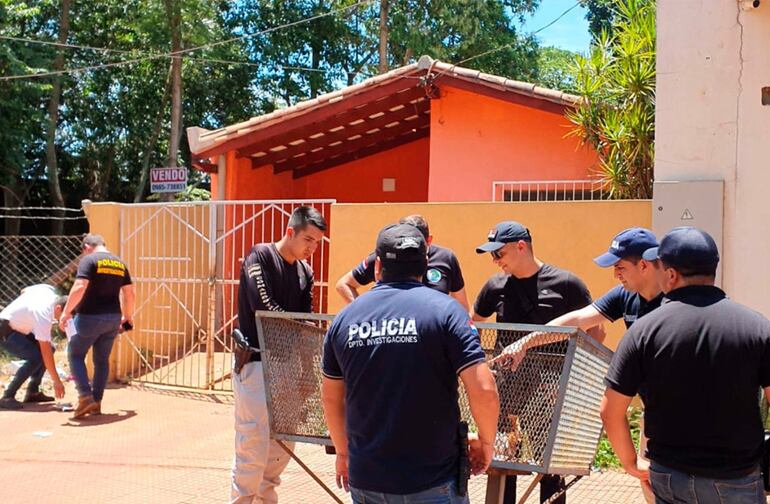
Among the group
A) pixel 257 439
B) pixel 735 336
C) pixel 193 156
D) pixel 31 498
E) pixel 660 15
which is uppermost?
pixel 660 15

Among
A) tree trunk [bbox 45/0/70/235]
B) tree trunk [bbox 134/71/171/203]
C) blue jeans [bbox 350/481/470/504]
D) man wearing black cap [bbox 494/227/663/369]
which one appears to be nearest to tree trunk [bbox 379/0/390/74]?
tree trunk [bbox 134/71/171/203]

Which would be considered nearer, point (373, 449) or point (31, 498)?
point (373, 449)

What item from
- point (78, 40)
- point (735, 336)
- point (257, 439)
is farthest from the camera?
point (78, 40)

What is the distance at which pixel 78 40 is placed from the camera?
778 inches

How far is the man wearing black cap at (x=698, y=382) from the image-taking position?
2.47 metres

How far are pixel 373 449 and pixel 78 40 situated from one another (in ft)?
64.3

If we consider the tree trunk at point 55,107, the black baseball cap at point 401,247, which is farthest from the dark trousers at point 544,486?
the tree trunk at point 55,107

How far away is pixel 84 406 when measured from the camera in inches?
292

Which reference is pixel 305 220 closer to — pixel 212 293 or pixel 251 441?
pixel 251 441

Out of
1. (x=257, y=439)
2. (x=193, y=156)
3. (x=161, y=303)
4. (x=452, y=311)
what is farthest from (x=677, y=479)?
(x=193, y=156)

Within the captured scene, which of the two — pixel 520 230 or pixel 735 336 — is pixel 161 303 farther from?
pixel 735 336

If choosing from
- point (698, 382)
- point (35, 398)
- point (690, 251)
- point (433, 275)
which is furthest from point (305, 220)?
point (35, 398)

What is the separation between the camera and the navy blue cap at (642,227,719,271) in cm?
261

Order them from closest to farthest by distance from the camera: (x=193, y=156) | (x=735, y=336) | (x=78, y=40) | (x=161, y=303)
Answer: (x=735, y=336)
(x=161, y=303)
(x=193, y=156)
(x=78, y=40)
